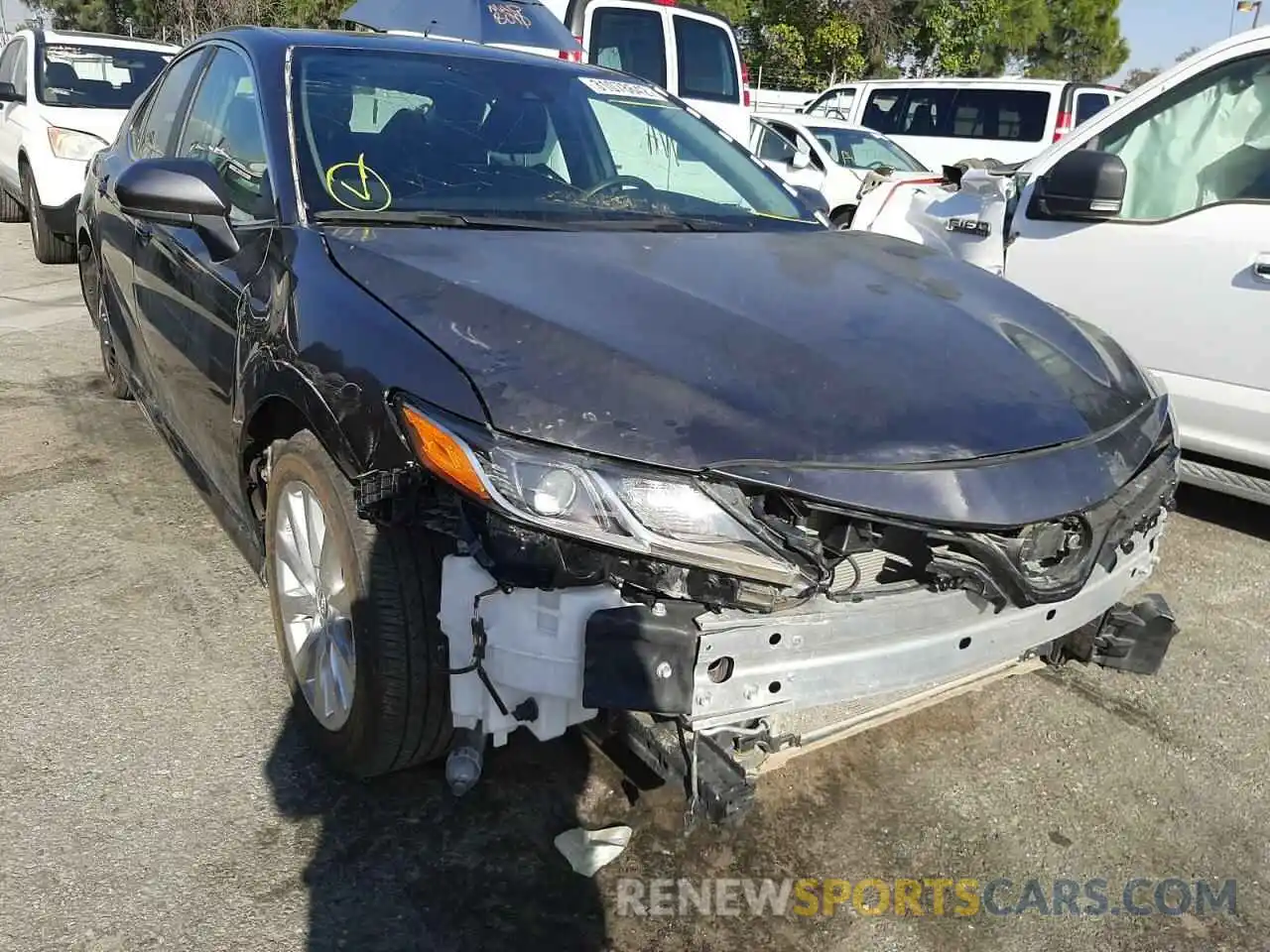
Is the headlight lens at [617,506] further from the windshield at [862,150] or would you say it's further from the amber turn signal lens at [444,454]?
the windshield at [862,150]

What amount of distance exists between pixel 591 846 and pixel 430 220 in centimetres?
155

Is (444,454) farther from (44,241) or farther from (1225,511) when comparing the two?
(44,241)

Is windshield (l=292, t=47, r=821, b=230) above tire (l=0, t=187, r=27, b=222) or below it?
above

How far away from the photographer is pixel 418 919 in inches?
83.4

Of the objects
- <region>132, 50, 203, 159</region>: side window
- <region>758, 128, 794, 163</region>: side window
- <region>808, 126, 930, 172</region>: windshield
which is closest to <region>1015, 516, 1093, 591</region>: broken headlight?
<region>132, 50, 203, 159</region>: side window

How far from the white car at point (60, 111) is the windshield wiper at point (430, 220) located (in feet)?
21.6

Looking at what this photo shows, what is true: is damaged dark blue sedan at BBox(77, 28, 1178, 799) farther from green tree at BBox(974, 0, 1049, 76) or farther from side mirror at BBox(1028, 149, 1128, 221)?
green tree at BBox(974, 0, 1049, 76)

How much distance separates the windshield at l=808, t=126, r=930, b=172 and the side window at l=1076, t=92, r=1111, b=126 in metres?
3.48

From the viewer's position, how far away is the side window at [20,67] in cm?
893

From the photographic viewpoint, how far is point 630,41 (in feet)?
30.3

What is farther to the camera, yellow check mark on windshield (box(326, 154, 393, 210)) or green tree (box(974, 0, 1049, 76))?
green tree (box(974, 0, 1049, 76))

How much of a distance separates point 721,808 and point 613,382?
2.63 ft

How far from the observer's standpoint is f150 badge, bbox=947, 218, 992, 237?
467 cm

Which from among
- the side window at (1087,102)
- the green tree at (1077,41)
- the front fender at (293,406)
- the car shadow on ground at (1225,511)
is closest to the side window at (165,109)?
the front fender at (293,406)
